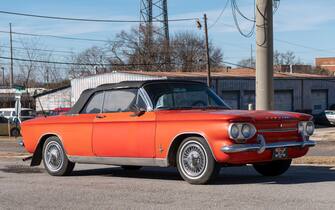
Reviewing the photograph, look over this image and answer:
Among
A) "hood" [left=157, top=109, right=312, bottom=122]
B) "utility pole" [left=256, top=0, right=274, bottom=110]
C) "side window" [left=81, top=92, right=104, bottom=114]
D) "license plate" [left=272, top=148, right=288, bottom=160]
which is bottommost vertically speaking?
"license plate" [left=272, top=148, right=288, bottom=160]

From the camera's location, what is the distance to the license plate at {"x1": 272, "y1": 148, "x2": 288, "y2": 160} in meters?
9.02

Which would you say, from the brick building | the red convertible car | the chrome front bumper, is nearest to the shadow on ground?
the red convertible car

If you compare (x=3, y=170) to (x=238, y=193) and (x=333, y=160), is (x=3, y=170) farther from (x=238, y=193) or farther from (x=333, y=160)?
(x=333, y=160)

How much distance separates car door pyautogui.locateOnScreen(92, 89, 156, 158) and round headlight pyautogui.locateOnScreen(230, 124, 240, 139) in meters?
1.48

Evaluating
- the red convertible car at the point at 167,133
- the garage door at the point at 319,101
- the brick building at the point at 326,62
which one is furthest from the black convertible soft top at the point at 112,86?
the brick building at the point at 326,62

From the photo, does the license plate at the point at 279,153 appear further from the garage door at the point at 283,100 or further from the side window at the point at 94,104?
the garage door at the point at 283,100

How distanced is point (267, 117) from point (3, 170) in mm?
6238

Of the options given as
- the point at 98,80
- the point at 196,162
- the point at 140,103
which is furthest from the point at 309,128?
the point at 98,80

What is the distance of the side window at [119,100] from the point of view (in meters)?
10.2

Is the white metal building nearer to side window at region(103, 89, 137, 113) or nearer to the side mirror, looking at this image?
side window at region(103, 89, 137, 113)

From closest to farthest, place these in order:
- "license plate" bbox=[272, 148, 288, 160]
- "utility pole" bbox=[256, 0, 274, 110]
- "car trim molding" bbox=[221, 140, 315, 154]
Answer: "car trim molding" bbox=[221, 140, 315, 154], "license plate" bbox=[272, 148, 288, 160], "utility pole" bbox=[256, 0, 274, 110]

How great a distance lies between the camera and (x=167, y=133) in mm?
9359

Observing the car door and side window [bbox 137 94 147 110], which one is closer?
the car door

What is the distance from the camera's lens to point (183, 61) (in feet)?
240
